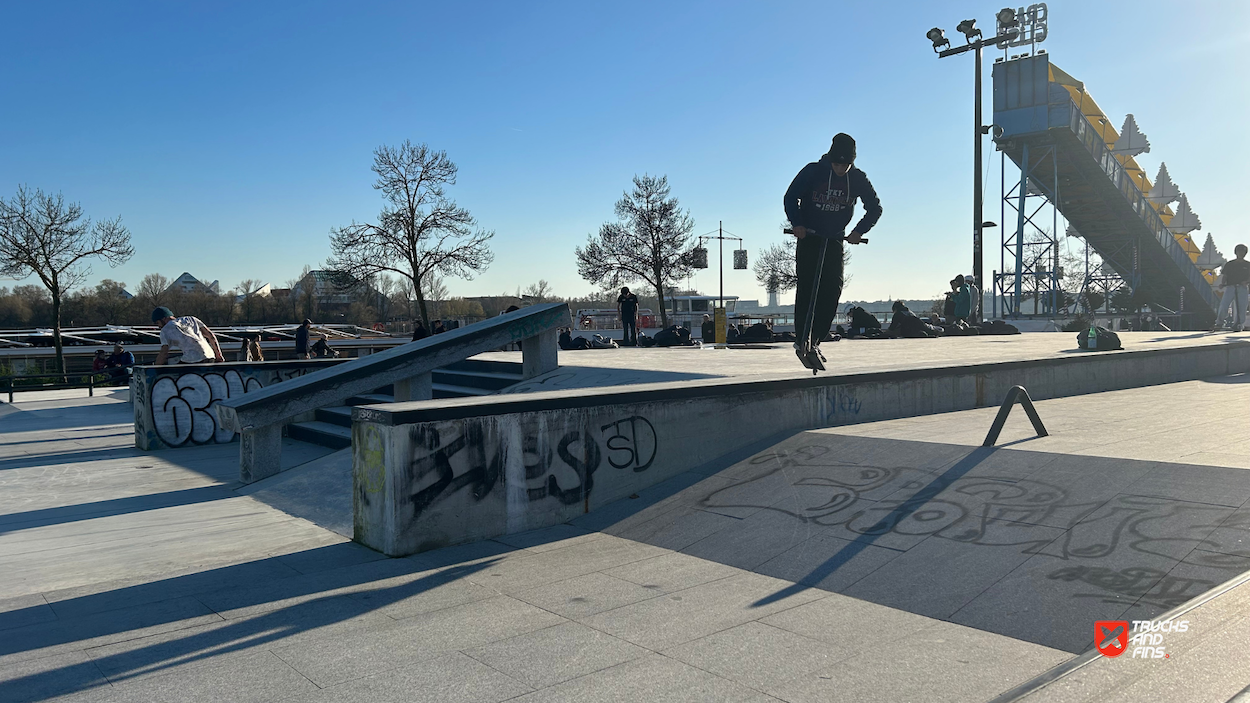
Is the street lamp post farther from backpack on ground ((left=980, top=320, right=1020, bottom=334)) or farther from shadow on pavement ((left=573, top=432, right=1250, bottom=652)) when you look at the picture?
shadow on pavement ((left=573, top=432, right=1250, bottom=652))

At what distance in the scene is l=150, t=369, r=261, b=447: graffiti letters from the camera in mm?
10578

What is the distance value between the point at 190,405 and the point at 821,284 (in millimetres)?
8904

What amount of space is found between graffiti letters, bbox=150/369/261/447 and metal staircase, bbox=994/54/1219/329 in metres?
34.6

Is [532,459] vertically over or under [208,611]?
over

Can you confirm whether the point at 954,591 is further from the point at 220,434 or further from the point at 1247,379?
the point at 1247,379

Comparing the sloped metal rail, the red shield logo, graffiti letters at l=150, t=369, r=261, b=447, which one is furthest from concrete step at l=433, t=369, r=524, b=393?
the red shield logo

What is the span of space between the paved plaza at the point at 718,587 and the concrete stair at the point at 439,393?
250 cm

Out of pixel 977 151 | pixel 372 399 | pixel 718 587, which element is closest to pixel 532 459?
pixel 718 587

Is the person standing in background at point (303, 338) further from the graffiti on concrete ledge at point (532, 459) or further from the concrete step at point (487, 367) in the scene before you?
the graffiti on concrete ledge at point (532, 459)

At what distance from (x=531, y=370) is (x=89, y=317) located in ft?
224

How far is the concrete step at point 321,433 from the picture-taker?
877 centimetres

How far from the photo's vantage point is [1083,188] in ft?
127

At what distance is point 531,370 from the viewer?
9523 millimetres

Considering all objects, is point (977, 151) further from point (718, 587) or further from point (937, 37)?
point (718, 587)
